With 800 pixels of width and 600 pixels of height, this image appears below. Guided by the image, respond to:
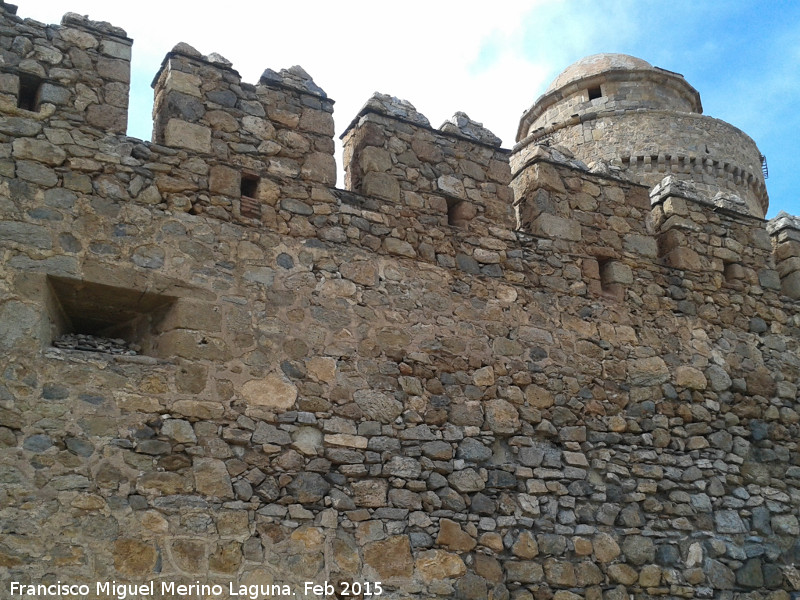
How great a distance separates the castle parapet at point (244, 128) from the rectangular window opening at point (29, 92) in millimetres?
722

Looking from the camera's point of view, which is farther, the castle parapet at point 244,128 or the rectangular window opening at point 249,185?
the rectangular window opening at point 249,185

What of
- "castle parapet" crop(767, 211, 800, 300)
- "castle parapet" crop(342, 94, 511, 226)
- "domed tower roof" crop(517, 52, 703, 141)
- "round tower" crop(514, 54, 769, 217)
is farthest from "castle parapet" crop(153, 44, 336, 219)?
"domed tower roof" crop(517, 52, 703, 141)

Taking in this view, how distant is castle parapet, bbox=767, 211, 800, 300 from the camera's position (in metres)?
7.55

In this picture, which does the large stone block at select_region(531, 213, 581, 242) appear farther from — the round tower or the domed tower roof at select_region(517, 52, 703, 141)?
the domed tower roof at select_region(517, 52, 703, 141)

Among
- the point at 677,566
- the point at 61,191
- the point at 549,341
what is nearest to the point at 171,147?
the point at 61,191

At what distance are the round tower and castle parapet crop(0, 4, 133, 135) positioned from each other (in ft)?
19.8

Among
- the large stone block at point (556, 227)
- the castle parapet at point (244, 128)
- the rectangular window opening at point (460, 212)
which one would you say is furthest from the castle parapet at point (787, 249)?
the castle parapet at point (244, 128)

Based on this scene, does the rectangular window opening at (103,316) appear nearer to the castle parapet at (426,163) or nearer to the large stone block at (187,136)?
the large stone block at (187,136)

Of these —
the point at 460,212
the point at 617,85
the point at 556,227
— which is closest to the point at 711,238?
the point at 556,227

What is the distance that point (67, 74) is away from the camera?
5.16 metres

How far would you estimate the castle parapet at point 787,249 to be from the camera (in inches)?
297

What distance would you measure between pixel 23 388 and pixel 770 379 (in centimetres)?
555

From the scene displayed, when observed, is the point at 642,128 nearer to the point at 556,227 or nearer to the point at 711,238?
the point at 711,238

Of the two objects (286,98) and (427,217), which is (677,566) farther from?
(286,98)
